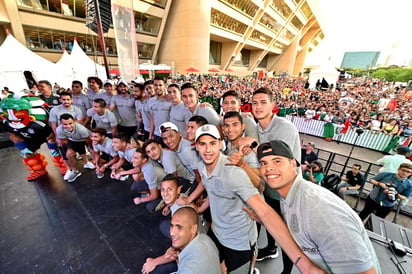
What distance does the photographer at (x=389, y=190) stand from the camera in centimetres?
319

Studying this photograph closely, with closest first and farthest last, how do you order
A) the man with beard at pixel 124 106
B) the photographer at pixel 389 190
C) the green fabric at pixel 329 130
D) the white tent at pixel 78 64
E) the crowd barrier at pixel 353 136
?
the photographer at pixel 389 190, the man with beard at pixel 124 106, the crowd barrier at pixel 353 136, the green fabric at pixel 329 130, the white tent at pixel 78 64

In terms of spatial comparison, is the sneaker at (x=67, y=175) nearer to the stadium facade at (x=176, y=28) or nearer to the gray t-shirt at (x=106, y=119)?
the gray t-shirt at (x=106, y=119)

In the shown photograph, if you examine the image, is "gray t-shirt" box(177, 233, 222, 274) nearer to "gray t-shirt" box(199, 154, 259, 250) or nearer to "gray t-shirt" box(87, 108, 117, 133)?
"gray t-shirt" box(199, 154, 259, 250)

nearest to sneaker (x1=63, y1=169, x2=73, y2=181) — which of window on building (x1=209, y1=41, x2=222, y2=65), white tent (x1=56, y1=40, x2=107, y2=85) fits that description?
white tent (x1=56, y1=40, x2=107, y2=85)

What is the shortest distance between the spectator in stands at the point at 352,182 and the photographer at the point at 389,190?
2.47 feet

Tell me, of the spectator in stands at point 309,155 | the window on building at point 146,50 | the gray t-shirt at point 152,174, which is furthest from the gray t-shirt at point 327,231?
the window on building at point 146,50

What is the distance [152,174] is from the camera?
277 centimetres

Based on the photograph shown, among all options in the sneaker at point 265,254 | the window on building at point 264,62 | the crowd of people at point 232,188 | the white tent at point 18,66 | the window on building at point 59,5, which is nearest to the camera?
the crowd of people at point 232,188

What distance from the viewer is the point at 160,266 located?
1.96m

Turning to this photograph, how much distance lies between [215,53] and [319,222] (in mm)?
36303

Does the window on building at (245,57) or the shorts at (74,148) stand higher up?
the window on building at (245,57)

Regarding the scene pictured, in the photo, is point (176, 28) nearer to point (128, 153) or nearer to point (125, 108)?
point (125, 108)

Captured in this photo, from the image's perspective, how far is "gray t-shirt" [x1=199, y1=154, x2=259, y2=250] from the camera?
1.59 m

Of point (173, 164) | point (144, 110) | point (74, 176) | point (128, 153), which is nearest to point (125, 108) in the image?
point (144, 110)
